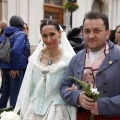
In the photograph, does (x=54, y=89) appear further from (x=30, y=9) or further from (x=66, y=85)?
(x=30, y=9)

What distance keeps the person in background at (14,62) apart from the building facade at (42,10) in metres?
7.70

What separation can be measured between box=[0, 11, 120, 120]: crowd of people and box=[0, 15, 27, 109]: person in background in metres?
1.86

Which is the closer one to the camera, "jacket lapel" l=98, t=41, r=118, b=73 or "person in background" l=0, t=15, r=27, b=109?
"jacket lapel" l=98, t=41, r=118, b=73

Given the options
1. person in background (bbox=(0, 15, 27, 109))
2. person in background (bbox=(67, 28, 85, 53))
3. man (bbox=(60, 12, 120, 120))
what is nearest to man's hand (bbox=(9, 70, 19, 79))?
person in background (bbox=(0, 15, 27, 109))

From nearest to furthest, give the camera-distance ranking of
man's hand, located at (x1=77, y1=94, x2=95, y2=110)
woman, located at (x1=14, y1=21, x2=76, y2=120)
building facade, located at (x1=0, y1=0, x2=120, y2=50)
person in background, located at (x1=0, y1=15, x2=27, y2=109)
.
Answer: man's hand, located at (x1=77, y1=94, x2=95, y2=110) < woman, located at (x1=14, y1=21, x2=76, y2=120) < person in background, located at (x1=0, y1=15, x2=27, y2=109) < building facade, located at (x1=0, y1=0, x2=120, y2=50)

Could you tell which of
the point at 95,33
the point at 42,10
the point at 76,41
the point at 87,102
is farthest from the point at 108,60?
the point at 42,10

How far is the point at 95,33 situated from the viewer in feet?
6.98

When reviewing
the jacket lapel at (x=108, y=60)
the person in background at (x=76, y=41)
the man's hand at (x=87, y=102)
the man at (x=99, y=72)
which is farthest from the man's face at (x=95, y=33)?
the person in background at (x=76, y=41)

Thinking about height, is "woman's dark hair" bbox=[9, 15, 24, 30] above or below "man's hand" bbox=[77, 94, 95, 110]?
above

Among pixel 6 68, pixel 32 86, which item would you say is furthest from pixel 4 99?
pixel 32 86

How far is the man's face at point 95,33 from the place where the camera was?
2.12 m

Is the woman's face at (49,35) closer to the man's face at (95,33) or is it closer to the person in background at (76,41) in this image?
the man's face at (95,33)

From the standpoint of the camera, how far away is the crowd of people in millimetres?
2104

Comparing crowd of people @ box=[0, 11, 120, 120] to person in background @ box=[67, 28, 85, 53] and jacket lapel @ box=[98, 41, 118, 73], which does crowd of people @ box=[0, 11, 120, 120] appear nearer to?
jacket lapel @ box=[98, 41, 118, 73]
